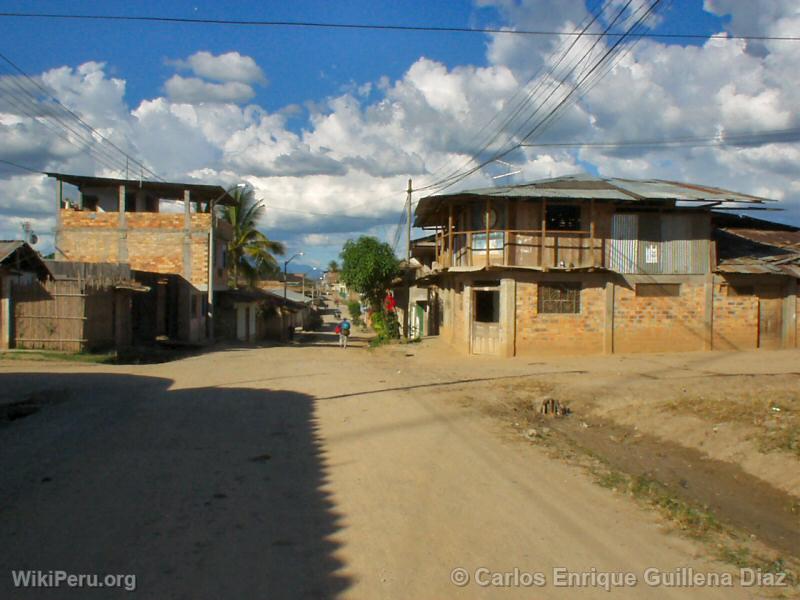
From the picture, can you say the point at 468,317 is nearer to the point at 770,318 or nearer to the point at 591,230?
the point at 591,230

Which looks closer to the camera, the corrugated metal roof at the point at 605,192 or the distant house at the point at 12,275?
the distant house at the point at 12,275

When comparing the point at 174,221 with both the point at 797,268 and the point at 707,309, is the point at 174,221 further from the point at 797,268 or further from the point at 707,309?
the point at 797,268

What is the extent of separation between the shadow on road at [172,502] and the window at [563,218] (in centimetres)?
1449

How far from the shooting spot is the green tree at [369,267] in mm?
35156

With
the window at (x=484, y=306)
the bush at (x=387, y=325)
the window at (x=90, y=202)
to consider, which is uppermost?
the window at (x=90, y=202)

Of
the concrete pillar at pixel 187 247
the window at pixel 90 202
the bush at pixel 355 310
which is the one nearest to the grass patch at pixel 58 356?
the concrete pillar at pixel 187 247

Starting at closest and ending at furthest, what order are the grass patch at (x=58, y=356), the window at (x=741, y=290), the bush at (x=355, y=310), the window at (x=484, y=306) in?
the grass patch at (x=58, y=356), the window at (x=741, y=290), the window at (x=484, y=306), the bush at (x=355, y=310)

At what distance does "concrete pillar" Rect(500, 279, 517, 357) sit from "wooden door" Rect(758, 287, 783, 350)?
30.0 ft

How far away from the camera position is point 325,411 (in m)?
12.0

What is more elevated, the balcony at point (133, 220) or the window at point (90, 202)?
the window at point (90, 202)

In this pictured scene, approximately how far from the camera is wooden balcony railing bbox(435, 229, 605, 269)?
2244cm

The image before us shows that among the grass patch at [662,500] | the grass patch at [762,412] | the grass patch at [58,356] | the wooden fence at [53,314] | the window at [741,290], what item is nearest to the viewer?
the grass patch at [662,500]

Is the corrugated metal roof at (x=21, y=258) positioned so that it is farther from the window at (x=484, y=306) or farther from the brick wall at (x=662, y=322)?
the brick wall at (x=662, y=322)

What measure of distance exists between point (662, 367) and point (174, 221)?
72.2 feet
